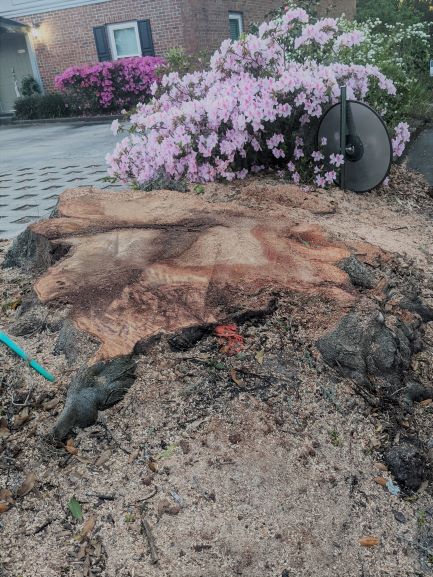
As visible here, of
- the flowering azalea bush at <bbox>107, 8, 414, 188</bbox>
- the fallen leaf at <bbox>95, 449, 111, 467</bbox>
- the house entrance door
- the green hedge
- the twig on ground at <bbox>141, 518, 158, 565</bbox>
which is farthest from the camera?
the house entrance door

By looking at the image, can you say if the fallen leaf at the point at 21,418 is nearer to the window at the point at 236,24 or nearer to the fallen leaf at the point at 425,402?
the fallen leaf at the point at 425,402

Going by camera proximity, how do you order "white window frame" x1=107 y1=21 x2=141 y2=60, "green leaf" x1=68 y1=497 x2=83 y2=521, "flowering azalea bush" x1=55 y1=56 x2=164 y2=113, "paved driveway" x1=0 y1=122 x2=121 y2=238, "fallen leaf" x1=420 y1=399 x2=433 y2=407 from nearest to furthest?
1. "green leaf" x1=68 y1=497 x2=83 y2=521
2. "fallen leaf" x1=420 y1=399 x2=433 y2=407
3. "paved driveway" x1=0 y1=122 x2=121 y2=238
4. "flowering azalea bush" x1=55 y1=56 x2=164 y2=113
5. "white window frame" x1=107 y1=21 x2=141 y2=60

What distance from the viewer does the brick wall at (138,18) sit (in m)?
14.9

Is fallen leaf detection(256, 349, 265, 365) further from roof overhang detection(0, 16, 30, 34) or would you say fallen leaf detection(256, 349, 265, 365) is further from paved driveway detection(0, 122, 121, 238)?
roof overhang detection(0, 16, 30, 34)

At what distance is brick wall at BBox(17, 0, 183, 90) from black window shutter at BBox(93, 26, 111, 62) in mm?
138

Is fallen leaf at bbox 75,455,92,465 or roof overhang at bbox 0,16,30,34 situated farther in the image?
roof overhang at bbox 0,16,30,34

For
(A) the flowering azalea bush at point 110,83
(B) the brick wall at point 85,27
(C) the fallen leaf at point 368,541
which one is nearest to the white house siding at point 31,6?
(B) the brick wall at point 85,27

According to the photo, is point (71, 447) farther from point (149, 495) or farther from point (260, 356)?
point (260, 356)

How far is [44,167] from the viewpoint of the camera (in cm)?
823

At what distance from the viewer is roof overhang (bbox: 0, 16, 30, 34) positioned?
16719 mm

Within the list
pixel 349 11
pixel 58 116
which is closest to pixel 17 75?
pixel 58 116

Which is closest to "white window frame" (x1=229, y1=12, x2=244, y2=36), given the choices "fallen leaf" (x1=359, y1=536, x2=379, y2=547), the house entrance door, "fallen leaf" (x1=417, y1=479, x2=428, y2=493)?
the house entrance door

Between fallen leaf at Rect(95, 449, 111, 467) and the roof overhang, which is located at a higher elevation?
the roof overhang

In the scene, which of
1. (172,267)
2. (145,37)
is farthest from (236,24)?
(172,267)
